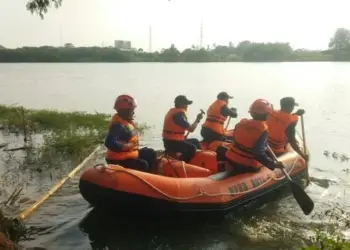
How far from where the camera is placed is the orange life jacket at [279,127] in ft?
28.5

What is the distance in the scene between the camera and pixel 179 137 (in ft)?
27.9

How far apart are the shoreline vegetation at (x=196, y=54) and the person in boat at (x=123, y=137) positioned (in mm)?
67521

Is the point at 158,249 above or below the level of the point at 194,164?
below


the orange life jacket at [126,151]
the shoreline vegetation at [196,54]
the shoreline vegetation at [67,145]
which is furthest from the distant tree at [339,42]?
the orange life jacket at [126,151]

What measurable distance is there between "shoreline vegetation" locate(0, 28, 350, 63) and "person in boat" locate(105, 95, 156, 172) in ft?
222

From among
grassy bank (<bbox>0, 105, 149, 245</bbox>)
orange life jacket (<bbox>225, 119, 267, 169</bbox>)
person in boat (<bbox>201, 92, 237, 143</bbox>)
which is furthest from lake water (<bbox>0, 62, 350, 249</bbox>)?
person in boat (<bbox>201, 92, 237, 143</bbox>)

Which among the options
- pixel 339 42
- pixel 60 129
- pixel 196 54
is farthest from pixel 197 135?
pixel 339 42

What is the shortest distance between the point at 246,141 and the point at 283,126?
1.87m

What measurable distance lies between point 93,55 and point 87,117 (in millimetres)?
61698

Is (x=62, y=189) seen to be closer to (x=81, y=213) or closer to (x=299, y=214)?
(x=81, y=213)

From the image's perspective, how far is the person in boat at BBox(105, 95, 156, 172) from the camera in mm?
6828

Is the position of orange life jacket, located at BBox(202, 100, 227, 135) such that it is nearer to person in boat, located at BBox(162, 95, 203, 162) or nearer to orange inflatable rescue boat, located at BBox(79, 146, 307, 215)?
person in boat, located at BBox(162, 95, 203, 162)

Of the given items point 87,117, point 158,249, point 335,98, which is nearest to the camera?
point 158,249

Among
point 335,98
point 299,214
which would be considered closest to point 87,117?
point 299,214
